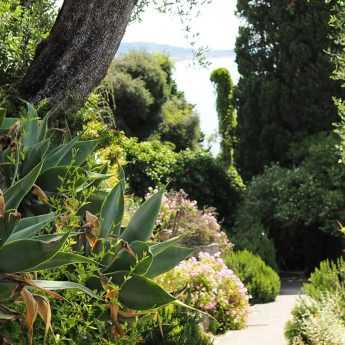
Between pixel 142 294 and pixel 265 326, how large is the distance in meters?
6.63

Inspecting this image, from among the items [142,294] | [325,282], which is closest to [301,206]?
[325,282]

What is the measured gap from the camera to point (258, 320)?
35.5 feet

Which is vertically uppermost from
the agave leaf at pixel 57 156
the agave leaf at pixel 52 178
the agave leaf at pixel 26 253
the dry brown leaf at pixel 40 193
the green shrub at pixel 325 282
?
the agave leaf at pixel 57 156

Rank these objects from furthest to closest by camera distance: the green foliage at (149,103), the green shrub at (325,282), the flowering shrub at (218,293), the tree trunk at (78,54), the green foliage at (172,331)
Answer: the green foliage at (149,103), the flowering shrub at (218,293), the green shrub at (325,282), the tree trunk at (78,54), the green foliage at (172,331)

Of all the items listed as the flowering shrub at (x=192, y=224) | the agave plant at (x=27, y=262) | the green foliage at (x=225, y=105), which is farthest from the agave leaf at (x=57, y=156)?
the green foliage at (x=225, y=105)

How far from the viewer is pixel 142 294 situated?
380 centimetres

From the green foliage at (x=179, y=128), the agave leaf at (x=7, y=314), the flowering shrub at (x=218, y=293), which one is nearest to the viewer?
the agave leaf at (x=7, y=314)

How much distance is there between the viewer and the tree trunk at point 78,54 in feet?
20.0

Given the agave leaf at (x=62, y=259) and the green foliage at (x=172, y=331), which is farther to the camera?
the green foliage at (x=172, y=331)

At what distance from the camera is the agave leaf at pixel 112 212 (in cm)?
415

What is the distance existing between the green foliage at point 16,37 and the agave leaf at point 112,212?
3327mm

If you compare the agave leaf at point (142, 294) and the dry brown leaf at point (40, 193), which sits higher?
the dry brown leaf at point (40, 193)

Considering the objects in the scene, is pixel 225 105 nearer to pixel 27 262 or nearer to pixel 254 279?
pixel 254 279

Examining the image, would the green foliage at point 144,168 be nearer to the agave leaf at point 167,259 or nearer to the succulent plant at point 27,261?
the agave leaf at point 167,259
